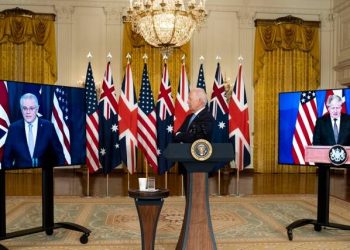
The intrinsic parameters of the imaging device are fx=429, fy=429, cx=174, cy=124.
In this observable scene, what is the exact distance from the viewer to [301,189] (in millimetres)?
9312

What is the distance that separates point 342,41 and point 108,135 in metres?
8.10

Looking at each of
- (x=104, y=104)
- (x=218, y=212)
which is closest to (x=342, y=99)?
(x=218, y=212)

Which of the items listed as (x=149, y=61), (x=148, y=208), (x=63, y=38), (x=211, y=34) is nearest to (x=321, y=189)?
(x=148, y=208)

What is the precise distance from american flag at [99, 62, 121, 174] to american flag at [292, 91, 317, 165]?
3956mm

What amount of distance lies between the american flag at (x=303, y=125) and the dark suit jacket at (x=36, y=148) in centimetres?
278

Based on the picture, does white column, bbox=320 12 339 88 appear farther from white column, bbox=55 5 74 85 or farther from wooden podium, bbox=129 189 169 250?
wooden podium, bbox=129 189 169 250

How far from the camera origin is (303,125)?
5.18 meters

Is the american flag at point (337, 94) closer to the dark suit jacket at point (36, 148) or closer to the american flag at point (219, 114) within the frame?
the dark suit jacket at point (36, 148)

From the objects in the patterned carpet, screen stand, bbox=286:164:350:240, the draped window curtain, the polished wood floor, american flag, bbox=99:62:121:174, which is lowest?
the polished wood floor

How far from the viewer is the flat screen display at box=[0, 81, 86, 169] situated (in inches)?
170

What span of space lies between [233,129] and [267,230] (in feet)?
10.6

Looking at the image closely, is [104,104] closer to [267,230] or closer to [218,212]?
[218,212]

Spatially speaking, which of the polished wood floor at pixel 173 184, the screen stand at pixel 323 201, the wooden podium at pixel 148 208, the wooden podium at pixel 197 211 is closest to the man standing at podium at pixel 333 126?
the screen stand at pixel 323 201

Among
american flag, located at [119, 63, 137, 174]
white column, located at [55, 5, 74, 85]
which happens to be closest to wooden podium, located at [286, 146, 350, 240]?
american flag, located at [119, 63, 137, 174]
